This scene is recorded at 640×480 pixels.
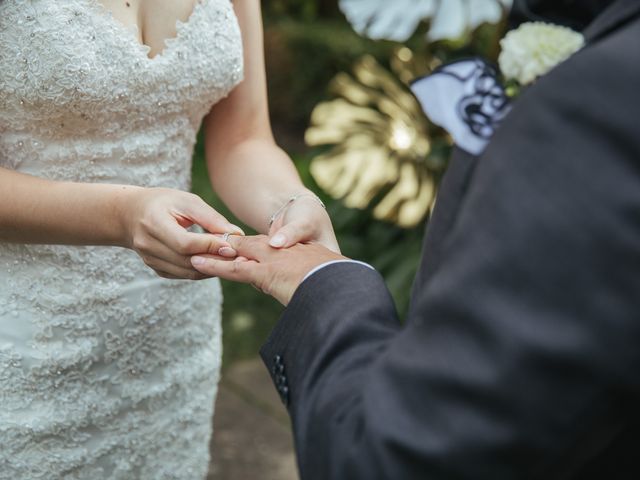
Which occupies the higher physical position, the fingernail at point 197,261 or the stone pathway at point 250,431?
the fingernail at point 197,261

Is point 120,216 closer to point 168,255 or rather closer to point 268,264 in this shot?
point 168,255

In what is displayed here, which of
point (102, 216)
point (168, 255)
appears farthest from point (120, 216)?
point (168, 255)

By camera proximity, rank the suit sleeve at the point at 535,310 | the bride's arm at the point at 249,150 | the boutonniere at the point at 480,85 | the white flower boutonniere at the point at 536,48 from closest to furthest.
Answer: the suit sleeve at the point at 535,310
the boutonniere at the point at 480,85
the white flower boutonniere at the point at 536,48
the bride's arm at the point at 249,150

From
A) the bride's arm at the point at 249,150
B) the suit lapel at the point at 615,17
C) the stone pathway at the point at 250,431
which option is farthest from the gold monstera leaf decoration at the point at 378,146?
the suit lapel at the point at 615,17

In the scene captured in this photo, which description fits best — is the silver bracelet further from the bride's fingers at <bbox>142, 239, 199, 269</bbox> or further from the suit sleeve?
the suit sleeve

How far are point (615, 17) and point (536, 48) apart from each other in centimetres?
59

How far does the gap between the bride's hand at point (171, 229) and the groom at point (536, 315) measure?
66 centimetres

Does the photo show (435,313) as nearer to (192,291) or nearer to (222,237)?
(222,237)

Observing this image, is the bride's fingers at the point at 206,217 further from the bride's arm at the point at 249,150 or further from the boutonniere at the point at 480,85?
the boutonniere at the point at 480,85

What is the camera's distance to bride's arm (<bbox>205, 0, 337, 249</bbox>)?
212cm

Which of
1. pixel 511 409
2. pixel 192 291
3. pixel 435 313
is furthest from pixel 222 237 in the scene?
pixel 511 409

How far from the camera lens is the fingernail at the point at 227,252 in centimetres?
168

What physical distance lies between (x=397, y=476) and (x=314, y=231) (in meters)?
0.83

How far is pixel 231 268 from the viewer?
1.64m
